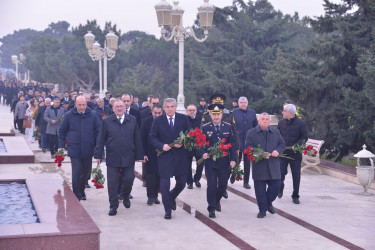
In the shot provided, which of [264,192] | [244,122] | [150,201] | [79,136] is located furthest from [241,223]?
[244,122]

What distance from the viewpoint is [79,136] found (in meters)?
9.78

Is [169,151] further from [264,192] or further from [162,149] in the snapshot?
[264,192]

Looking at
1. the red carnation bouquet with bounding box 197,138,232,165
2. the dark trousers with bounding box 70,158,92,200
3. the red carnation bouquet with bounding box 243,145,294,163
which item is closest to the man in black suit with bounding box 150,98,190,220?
the red carnation bouquet with bounding box 197,138,232,165

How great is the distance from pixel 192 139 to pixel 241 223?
1.47 m

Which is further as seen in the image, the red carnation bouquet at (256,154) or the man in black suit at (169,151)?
the red carnation bouquet at (256,154)

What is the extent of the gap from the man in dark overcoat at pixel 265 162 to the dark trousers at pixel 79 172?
9.17 ft

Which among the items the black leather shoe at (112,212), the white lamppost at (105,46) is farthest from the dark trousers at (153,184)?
the white lamppost at (105,46)

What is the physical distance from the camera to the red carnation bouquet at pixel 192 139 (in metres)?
8.56

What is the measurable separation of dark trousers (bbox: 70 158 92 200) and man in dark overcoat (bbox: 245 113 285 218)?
2.79m

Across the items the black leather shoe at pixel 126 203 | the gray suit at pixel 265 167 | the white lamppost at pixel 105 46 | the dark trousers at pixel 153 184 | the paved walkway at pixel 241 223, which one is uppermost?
the white lamppost at pixel 105 46

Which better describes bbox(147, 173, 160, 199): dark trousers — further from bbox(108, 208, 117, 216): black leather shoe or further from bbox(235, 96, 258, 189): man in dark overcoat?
bbox(235, 96, 258, 189): man in dark overcoat

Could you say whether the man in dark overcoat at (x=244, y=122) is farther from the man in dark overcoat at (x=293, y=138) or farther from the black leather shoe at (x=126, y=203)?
the black leather shoe at (x=126, y=203)

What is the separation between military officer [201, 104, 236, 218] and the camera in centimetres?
911

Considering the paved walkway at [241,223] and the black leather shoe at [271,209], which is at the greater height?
the black leather shoe at [271,209]
